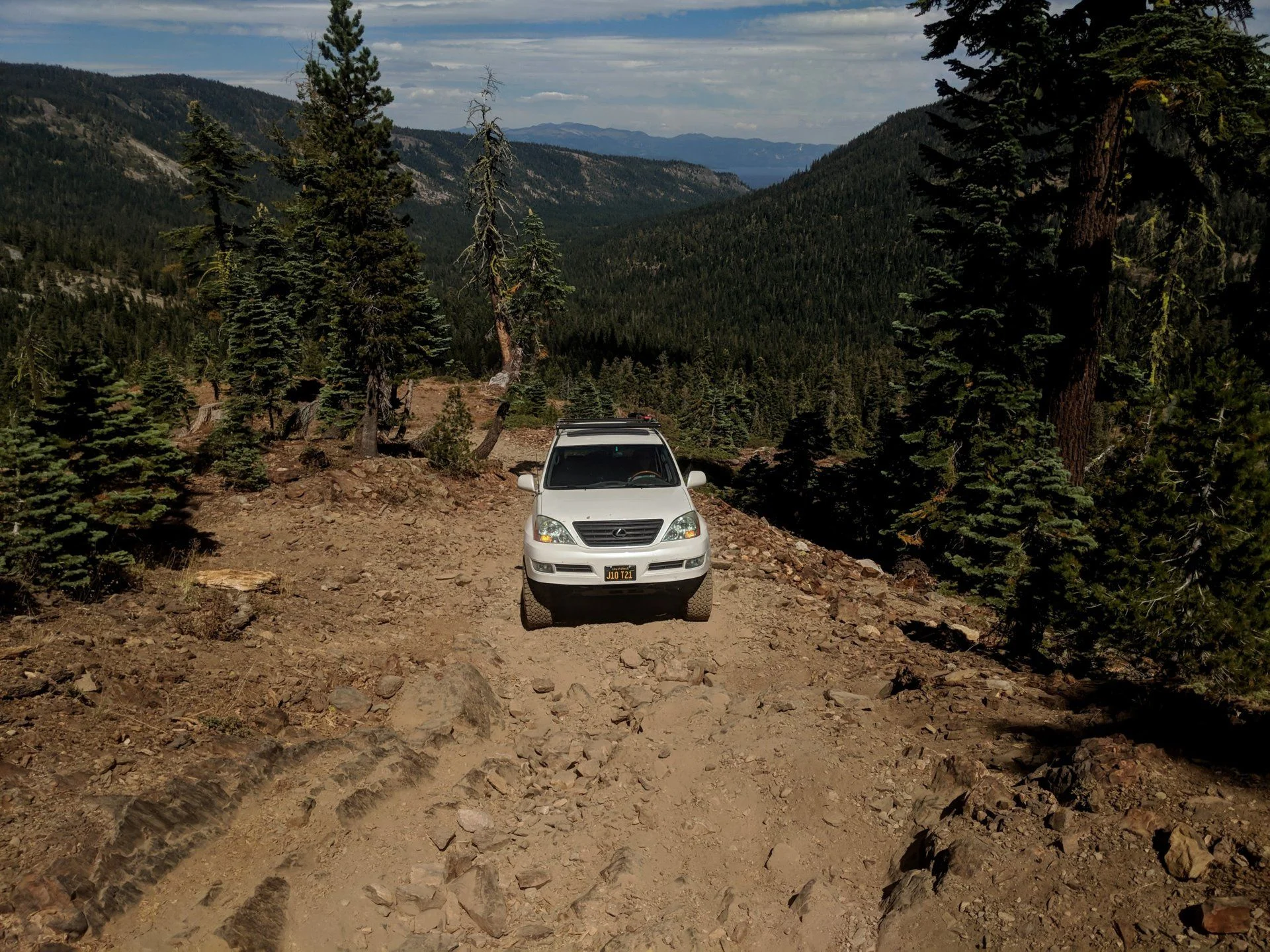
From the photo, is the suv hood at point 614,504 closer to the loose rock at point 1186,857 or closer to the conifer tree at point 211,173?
the loose rock at point 1186,857

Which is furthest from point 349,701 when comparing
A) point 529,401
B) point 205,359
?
point 205,359

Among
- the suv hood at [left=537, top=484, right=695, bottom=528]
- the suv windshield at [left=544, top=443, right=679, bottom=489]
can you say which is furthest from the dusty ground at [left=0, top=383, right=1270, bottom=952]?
the suv windshield at [left=544, top=443, right=679, bottom=489]

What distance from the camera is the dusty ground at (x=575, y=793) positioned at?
3.54 metres

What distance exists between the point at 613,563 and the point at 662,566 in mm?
545

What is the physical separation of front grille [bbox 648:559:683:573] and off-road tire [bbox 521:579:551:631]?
145 centimetres

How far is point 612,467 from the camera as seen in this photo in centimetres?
870

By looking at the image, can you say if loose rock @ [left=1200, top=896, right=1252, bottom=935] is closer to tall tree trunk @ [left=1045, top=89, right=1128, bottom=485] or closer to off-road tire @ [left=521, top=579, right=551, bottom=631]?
off-road tire @ [left=521, top=579, right=551, bottom=631]

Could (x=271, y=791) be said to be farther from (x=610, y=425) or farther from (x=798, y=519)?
(x=798, y=519)

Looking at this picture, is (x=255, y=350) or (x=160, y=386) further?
(x=255, y=350)

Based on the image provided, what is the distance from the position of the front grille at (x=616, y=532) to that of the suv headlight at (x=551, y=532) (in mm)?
135

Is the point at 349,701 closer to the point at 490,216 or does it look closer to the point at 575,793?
the point at 575,793

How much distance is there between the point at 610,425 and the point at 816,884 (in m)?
6.38

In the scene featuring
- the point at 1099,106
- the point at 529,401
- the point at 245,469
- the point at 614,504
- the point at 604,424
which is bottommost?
the point at 529,401

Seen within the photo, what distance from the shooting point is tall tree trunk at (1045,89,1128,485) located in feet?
28.4
